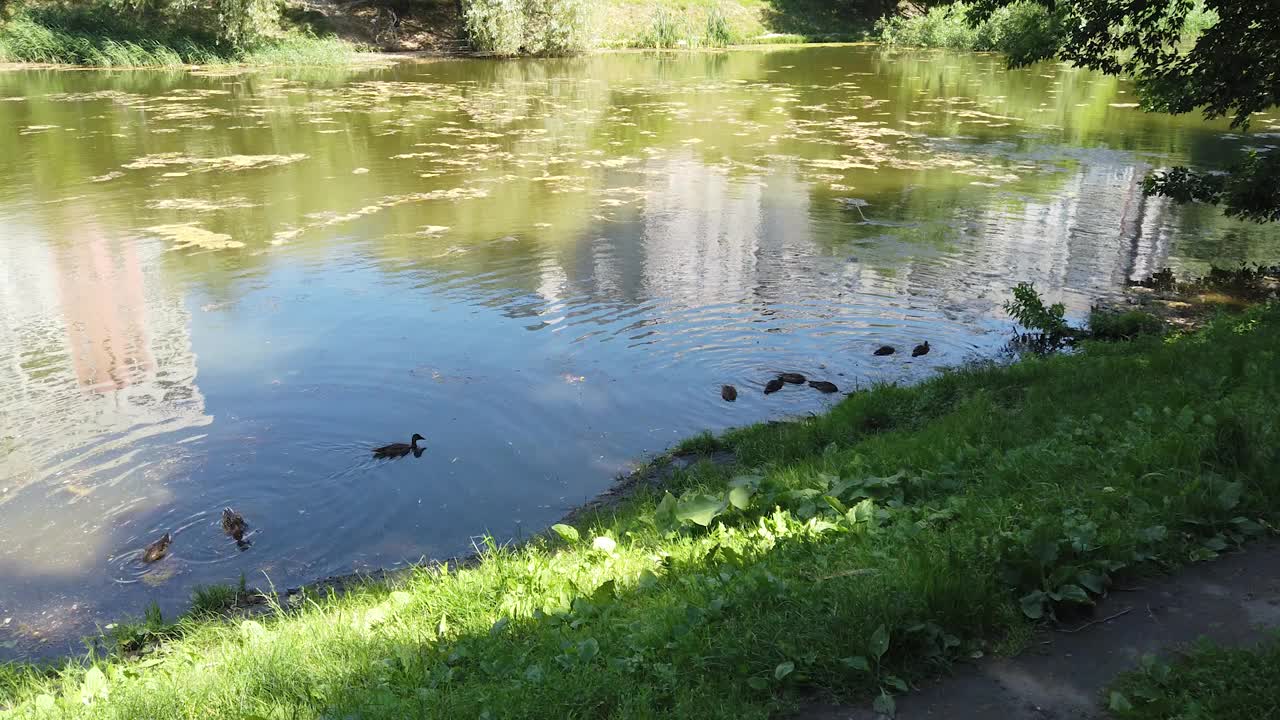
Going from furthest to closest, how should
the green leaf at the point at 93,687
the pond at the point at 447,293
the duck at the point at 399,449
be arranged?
the duck at the point at 399,449 < the pond at the point at 447,293 < the green leaf at the point at 93,687

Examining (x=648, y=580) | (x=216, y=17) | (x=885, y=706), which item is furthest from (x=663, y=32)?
(x=885, y=706)

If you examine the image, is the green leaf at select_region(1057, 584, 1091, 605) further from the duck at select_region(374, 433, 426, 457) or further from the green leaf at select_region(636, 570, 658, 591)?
the duck at select_region(374, 433, 426, 457)

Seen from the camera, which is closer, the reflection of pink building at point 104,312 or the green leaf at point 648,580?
the green leaf at point 648,580

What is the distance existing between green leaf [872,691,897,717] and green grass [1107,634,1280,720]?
2.22 feet

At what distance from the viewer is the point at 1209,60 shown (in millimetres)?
9680

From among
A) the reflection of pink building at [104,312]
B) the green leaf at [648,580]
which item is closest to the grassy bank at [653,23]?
the reflection of pink building at [104,312]

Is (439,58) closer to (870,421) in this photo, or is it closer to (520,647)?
(870,421)

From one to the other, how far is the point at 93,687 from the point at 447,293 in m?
7.89

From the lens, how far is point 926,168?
740 inches

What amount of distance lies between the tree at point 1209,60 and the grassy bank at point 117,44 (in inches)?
1371

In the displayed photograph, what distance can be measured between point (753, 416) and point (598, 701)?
5.21 meters

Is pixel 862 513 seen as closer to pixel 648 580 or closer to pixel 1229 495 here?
pixel 648 580

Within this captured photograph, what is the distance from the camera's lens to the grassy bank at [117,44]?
118 ft

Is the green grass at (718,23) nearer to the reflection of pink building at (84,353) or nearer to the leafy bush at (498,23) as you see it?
the leafy bush at (498,23)
